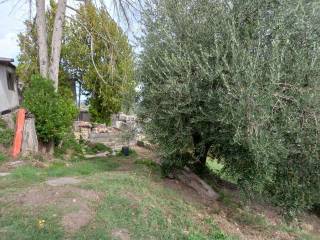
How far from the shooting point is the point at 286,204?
640cm

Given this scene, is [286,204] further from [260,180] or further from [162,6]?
[162,6]

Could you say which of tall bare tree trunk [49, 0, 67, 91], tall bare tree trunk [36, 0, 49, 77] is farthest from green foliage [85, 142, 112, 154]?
tall bare tree trunk [36, 0, 49, 77]

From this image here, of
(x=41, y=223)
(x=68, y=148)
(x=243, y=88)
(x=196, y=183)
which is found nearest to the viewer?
(x=41, y=223)

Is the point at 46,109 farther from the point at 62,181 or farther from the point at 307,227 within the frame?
the point at 307,227

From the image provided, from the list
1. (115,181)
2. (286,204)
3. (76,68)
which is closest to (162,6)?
(115,181)

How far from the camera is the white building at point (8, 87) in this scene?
51.1ft

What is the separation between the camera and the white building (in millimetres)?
15577

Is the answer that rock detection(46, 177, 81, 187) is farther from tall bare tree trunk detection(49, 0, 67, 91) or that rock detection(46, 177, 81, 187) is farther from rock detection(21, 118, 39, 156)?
tall bare tree trunk detection(49, 0, 67, 91)

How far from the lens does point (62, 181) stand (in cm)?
645

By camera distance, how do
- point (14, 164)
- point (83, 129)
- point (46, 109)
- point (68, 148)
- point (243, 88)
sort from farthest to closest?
1. point (83, 129)
2. point (68, 148)
3. point (46, 109)
4. point (14, 164)
5. point (243, 88)

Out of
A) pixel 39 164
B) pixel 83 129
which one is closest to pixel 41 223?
pixel 39 164

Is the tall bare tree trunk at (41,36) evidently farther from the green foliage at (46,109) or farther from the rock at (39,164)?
the rock at (39,164)

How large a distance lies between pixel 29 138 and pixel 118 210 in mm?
4441

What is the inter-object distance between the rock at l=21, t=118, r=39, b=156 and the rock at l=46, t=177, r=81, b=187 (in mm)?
2412
